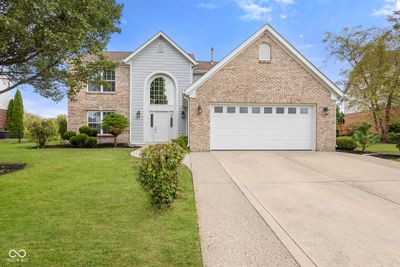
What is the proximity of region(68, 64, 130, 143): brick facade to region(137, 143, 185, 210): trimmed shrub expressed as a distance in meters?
15.1

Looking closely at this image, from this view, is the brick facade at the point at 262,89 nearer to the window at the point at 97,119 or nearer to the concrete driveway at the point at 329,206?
the concrete driveway at the point at 329,206

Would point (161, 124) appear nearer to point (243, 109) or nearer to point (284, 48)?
point (243, 109)

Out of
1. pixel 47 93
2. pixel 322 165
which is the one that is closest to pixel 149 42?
pixel 47 93

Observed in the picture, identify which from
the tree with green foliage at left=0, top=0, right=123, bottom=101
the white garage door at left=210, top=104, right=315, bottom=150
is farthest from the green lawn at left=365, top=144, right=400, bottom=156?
the tree with green foliage at left=0, top=0, right=123, bottom=101

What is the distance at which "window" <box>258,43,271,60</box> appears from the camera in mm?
15062

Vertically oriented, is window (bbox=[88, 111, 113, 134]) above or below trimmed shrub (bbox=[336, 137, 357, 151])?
above

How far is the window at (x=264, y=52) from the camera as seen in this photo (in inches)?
593

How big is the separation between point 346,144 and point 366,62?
1340 centimetres

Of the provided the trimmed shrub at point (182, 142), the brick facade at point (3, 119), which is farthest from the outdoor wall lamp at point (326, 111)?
the brick facade at point (3, 119)

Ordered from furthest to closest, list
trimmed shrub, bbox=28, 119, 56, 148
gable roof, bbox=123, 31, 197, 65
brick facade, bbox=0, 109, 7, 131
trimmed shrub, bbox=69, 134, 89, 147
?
1. brick facade, bbox=0, 109, 7, 131
2. gable roof, bbox=123, 31, 197, 65
3. trimmed shrub, bbox=69, 134, 89, 147
4. trimmed shrub, bbox=28, 119, 56, 148

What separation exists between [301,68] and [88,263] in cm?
1472

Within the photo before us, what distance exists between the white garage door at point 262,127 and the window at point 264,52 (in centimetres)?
267

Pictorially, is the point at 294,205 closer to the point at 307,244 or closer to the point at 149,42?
the point at 307,244

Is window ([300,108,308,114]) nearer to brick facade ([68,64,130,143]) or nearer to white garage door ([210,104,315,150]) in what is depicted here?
white garage door ([210,104,315,150])
